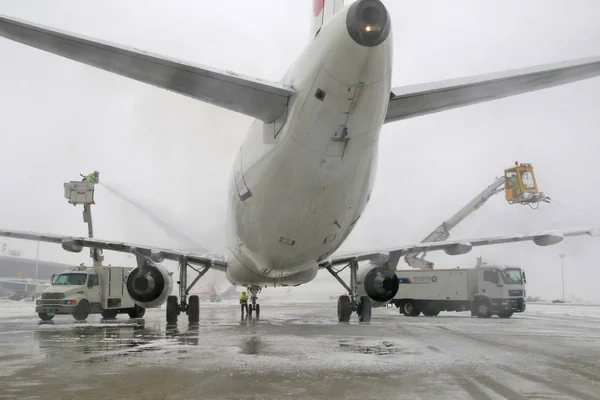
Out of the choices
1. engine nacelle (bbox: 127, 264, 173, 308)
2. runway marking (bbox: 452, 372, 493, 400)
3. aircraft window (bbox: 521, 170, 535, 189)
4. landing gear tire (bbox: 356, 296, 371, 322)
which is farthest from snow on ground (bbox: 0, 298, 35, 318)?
aircraft window (bbox: 521, 170, 535, 189)

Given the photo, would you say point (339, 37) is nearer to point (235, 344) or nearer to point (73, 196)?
point (235, 344)

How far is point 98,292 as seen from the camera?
2245cm

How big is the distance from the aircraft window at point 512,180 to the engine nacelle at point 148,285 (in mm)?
22262

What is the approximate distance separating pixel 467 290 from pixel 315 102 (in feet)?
77.4

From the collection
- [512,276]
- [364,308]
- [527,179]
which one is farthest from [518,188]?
[364,308]

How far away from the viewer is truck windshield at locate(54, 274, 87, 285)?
21797mm

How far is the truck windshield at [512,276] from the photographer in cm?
2909

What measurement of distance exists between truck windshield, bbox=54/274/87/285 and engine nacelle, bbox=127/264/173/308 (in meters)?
5.78

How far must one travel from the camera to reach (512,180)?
31.5 m

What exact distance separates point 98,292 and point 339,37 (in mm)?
18412

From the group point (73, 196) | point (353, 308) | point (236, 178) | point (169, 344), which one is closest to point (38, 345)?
point (169, 344)

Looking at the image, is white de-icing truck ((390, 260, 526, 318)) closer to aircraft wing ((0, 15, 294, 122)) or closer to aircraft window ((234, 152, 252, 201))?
aircraft window ((234, 152, 252, 201))

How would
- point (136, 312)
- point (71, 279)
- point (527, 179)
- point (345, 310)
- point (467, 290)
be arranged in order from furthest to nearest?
point (527, 179) < point (467, 290) < point (136, 312) < point (71, 279) < point (345, 310)

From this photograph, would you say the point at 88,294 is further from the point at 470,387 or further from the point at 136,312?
the point at 470,387
